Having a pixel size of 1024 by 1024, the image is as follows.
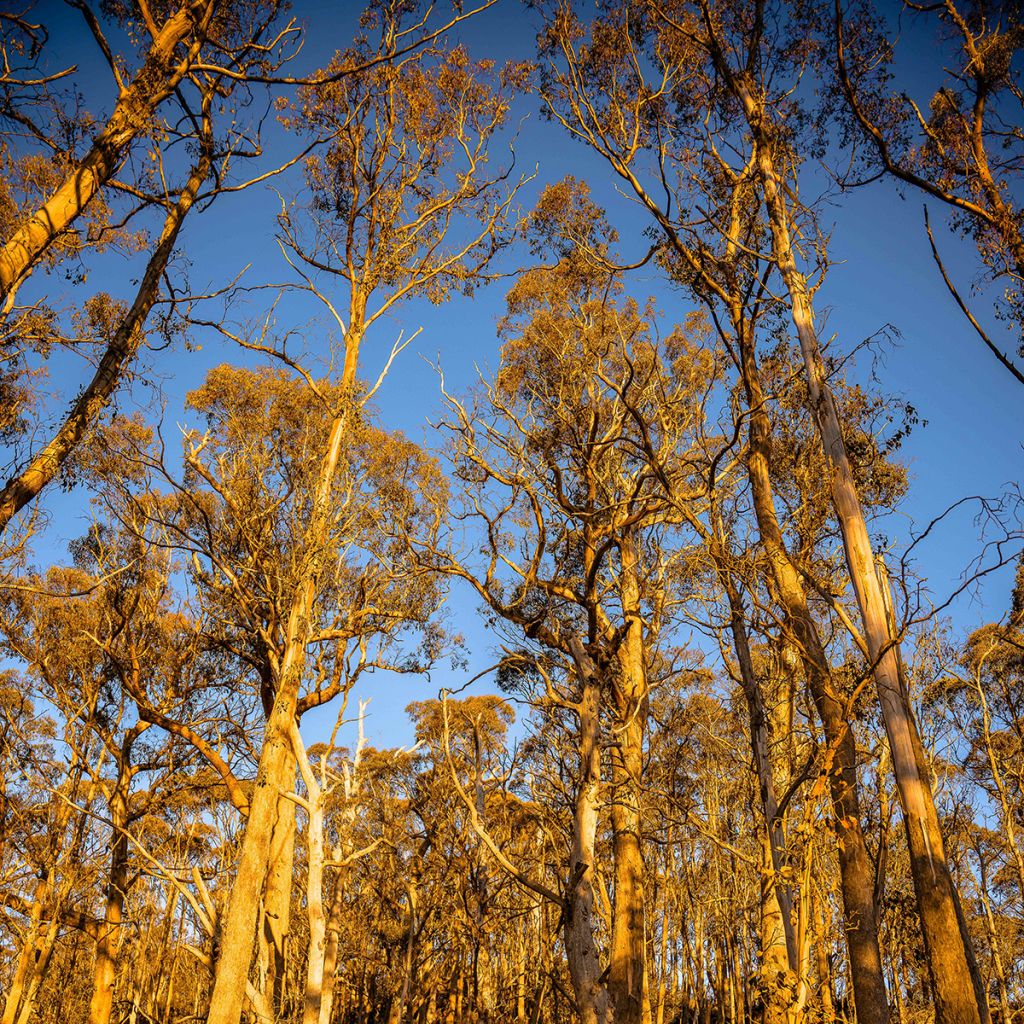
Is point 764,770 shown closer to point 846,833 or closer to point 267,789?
point 846,833

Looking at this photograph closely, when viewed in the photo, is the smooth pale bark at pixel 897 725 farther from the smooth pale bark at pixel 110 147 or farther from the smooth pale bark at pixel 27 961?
the smooth pale bark at pixel 27 961

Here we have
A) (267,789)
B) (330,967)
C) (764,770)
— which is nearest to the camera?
(764,770)

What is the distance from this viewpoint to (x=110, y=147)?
534 centimetres

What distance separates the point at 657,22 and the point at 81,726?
49.8 ft

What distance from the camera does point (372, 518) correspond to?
38.7ft

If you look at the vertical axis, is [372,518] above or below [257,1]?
below

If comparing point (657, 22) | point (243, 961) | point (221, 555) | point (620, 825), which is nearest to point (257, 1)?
point (657, 22)

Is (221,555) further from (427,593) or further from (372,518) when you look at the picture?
(427,593)

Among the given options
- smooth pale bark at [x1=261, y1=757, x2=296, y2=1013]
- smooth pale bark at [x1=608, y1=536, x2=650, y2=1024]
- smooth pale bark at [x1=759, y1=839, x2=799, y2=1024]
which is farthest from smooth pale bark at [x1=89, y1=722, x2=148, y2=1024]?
smooth pale bark at [x1=759, y1=839, x2=799, y2=1024]

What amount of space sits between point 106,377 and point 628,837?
7808mm

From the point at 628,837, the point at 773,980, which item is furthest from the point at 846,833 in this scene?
the point at 628,837

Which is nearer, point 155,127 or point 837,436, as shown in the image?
point 155,127

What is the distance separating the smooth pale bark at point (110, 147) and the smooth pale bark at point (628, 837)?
20.0 ft

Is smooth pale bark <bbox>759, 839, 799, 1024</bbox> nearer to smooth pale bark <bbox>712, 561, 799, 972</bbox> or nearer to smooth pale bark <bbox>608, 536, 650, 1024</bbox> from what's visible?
smooth pale bark <bbox>712, 561, 799, 972</bbox>
